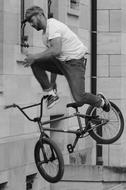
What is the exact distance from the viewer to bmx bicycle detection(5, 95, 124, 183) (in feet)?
45.0

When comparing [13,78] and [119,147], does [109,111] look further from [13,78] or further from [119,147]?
[119,147]

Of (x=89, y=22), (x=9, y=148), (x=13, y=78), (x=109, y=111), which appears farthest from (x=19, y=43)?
(x=89, y=22)

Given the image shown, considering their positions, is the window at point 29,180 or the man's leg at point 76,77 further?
the window at point 29,180

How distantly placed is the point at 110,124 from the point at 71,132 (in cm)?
134

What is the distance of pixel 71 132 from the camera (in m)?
13.8

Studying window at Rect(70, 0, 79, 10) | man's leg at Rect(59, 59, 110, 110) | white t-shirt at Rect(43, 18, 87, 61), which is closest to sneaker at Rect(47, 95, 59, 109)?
man's leg at Rect(59, 59, 110, 110)

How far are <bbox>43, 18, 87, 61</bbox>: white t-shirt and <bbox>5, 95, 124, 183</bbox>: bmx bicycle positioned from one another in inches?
33.2

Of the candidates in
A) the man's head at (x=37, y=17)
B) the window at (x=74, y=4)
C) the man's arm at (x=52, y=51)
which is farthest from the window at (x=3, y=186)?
the window at (x=74, y=4)

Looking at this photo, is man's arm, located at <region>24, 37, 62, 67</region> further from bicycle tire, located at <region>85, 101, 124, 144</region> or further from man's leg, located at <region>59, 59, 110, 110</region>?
bicycle tire, located at <region>85, 101, 124, 144</region>

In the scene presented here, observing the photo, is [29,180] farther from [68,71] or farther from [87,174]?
[68,71]

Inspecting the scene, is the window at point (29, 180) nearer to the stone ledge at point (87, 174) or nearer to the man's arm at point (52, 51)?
the stone ledge at point (87, 174)

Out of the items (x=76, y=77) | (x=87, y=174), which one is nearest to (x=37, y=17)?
(x=76, y=77)

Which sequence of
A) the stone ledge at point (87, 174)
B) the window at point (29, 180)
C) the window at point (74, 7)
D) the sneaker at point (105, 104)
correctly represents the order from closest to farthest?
the sneaker at point (105, 104)
the window at point (29, 180)
the stone ledge at point (87, 174)
the window at point (74, 7)

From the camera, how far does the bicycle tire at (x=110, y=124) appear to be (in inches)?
574
